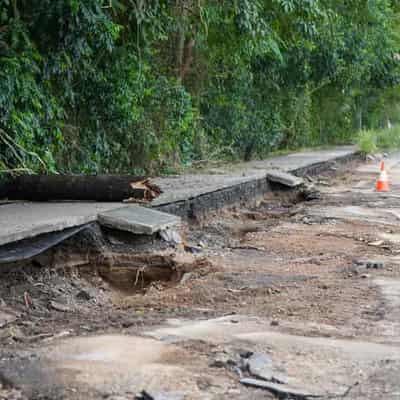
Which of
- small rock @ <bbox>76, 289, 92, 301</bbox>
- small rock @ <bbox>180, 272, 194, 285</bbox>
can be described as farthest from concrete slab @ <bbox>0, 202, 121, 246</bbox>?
small rock @ <bbox>180, 272, 194, 285</bbox>

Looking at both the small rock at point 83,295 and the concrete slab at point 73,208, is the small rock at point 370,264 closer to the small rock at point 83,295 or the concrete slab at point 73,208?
the concrete slab at point 73,208

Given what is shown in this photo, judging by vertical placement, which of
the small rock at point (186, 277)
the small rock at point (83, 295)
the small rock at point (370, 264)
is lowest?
the small rock at point (370, 264)

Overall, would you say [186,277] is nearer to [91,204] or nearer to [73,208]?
[73,208]

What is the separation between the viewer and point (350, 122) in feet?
112

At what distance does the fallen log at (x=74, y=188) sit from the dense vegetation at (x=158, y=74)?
0.24 metres

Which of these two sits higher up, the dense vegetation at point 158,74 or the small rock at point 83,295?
the dense vegetation at point 158,74

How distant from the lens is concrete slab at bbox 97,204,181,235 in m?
7.41

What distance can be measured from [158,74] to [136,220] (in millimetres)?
6595

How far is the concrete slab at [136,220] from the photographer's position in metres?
7.41

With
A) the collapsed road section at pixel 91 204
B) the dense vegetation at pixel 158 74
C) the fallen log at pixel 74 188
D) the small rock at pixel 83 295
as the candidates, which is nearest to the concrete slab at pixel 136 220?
the collapsed road section at pixel 91 204

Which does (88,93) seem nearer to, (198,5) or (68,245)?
(198,5)

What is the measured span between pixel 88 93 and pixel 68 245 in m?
4.63

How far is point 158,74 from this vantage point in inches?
541

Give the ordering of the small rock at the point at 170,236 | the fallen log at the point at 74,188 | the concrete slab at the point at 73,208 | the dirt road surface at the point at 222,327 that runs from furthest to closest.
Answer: the fallen log at the point at 74,188, the small rock at the point at 170,236, the concrete slab at the point at 73,208, the dirt road surface at the point at 222,327
